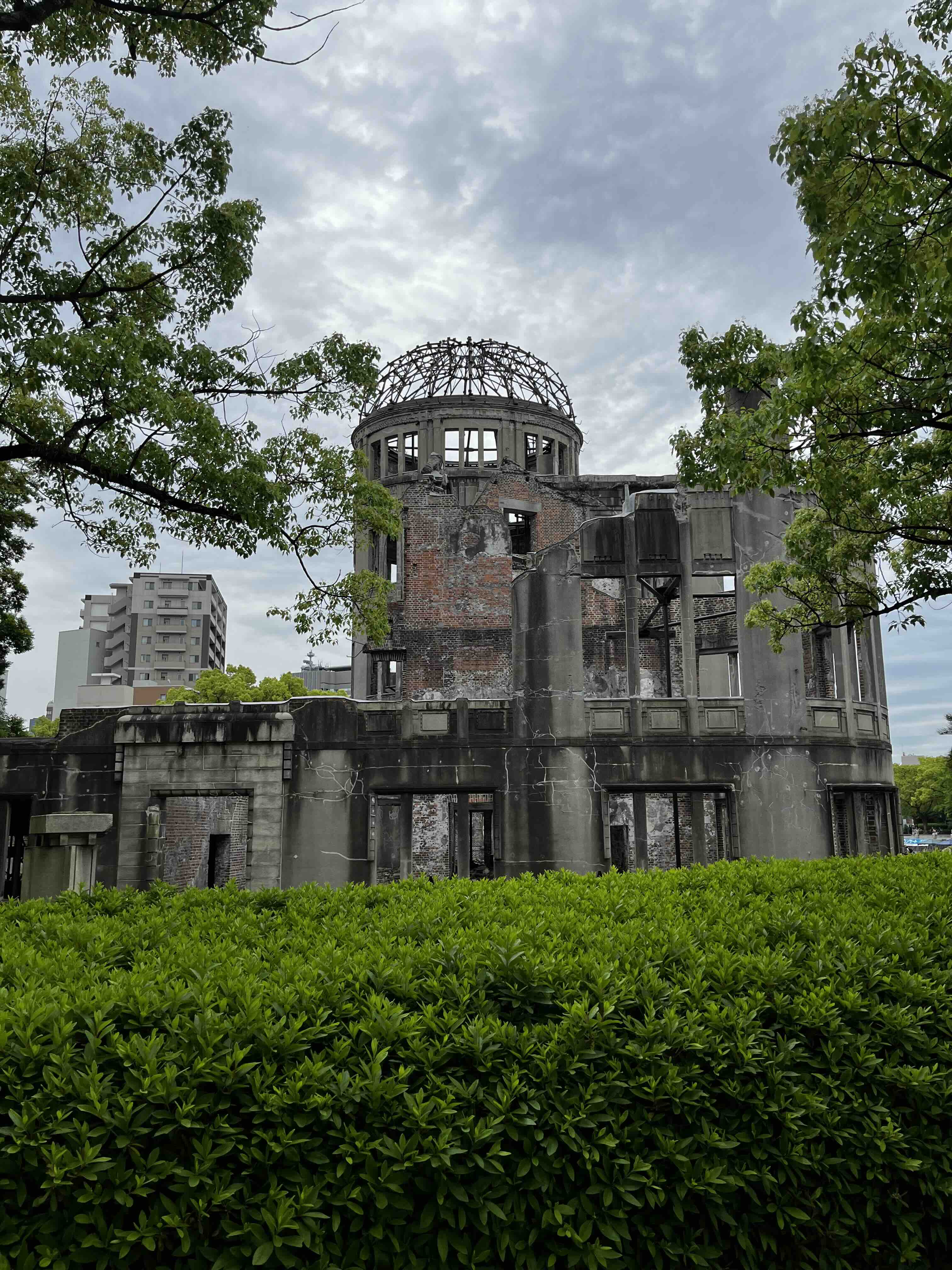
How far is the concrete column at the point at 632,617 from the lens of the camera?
19.5 meters

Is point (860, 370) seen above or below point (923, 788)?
above

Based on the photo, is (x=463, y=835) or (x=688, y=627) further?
(x=463, y=835)

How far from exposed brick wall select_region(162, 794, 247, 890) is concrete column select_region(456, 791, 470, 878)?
27.6 ft

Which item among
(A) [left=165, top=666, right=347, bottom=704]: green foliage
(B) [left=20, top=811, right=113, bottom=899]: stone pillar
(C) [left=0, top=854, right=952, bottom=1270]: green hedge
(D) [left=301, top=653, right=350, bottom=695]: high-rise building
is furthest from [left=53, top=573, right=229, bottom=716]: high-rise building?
(C) [left=0, top=854, right=952, bottom=1270]: green hedge

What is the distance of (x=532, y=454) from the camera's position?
35.0 metres

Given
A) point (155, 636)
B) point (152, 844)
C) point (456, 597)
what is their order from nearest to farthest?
point (152, 844)
point (456, 597)
point (155, 636)

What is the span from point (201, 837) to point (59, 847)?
1857 centimetres

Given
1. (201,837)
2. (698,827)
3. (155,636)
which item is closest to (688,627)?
(698,827)

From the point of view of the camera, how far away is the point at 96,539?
15430mm

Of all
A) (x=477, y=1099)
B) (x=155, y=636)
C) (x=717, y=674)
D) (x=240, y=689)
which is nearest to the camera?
(x=477, y=1099)

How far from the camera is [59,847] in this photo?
1179cm

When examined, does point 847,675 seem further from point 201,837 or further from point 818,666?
point 201,837

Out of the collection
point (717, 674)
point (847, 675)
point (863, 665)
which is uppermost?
point (717, 674)

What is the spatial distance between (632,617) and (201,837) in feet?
55.9
